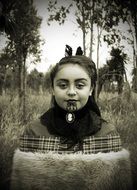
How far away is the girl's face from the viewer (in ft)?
5.25

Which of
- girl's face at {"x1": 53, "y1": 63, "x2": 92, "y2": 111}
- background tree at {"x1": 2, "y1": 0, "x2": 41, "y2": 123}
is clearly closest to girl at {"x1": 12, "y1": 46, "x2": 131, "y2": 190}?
girl's face at {"x1": 53, "y1": 63, "x2": 92, "y2": 111}

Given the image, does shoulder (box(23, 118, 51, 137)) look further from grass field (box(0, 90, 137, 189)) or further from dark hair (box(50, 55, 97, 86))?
dark hair (box(50, 55, 97, 86))

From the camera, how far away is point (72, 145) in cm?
161

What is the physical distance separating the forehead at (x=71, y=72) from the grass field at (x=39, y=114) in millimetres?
141

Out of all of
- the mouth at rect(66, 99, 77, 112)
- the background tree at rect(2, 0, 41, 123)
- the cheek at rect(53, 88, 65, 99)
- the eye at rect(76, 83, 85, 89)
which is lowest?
the mouth at rect(66, 99, 77, 112)

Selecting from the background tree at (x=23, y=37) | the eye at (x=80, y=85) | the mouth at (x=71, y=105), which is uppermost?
the background tree at (x=23, y=37)

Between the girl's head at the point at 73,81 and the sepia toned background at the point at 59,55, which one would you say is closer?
the girl's head at the point at 73,81

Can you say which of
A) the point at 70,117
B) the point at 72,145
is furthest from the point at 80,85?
the point at 72,145

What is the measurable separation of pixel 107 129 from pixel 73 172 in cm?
24

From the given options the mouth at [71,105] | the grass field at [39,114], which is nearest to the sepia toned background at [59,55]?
the grass field at [39,114]

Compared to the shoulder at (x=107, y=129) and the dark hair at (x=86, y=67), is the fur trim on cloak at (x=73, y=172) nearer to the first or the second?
the shoulder at (x=107, y=129)

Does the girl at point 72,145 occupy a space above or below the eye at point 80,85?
below

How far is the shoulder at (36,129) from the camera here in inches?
64.8

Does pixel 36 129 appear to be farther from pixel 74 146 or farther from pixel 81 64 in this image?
pixel 81 64
